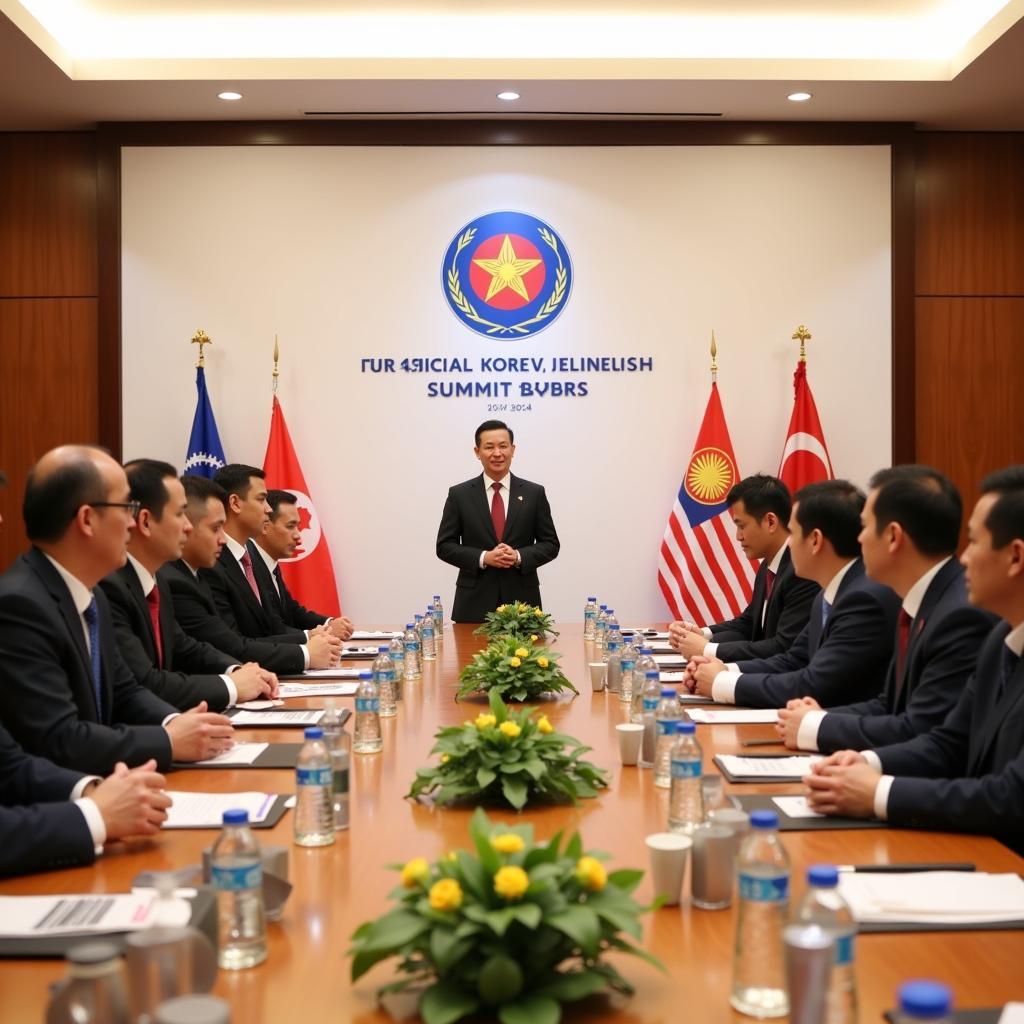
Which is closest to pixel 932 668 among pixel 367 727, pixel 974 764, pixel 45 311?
pixel 974 764

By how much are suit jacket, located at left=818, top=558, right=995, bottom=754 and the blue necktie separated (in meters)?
1.82

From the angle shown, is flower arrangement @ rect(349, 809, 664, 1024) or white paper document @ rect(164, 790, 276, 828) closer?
flower arrangement @ rect(349, 809, 664, 1024)

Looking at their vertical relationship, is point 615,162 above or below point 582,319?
above

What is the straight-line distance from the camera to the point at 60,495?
9.04 feet

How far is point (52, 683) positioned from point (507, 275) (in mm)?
5479

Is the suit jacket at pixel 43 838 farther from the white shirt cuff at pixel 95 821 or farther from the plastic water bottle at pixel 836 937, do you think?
the plastic water bottle at pixel 836 937

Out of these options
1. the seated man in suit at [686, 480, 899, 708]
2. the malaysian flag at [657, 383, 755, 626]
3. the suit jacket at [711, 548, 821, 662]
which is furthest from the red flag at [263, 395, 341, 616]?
the seated man in suit at [686, 480, 899, 708]

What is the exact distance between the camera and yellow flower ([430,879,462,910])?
1395 millimetres

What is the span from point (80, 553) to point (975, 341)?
256 inches

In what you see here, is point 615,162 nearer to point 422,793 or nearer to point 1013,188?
point 1013,188

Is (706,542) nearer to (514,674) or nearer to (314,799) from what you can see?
(514,674)

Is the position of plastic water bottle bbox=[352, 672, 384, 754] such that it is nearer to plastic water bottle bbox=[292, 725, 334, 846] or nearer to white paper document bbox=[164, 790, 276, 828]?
white paper document bbox=[164, 790, 276, 828]

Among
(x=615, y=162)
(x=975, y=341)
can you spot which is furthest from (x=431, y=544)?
(x=975, y=341)

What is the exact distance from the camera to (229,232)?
297 inches
